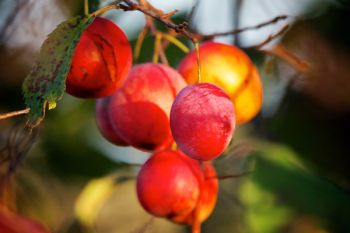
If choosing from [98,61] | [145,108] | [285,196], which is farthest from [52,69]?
[285,196]

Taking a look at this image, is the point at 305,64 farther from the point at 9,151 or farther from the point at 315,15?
the point at 9,151

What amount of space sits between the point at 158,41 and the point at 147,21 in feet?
0.13

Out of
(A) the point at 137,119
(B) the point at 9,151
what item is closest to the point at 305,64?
(A) the point at 137,119

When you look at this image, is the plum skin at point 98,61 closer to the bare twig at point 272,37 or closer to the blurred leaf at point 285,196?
the bare twig at point 272,37

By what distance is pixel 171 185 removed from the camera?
81 centimetres

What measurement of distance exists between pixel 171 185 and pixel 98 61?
213mm

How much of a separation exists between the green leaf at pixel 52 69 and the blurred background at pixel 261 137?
23cm

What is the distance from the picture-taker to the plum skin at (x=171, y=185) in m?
0.81

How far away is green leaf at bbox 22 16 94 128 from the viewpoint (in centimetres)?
61

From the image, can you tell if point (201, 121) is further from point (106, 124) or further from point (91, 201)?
point (91, 201)

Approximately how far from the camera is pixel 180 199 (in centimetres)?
81

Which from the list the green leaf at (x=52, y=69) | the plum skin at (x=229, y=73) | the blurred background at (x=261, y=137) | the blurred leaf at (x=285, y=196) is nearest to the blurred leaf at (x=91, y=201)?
the blurred background at (x=261, y=137)

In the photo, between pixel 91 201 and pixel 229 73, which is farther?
pixel 91 201

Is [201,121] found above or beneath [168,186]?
above
